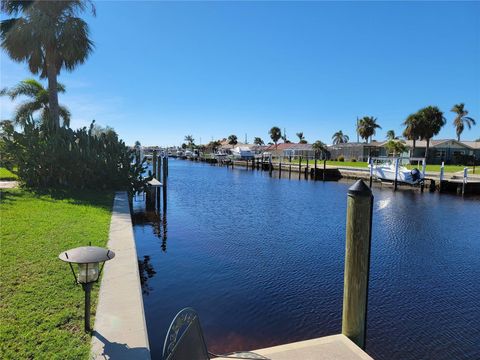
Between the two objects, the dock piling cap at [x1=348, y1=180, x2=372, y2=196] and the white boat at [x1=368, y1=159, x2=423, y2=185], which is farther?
the white boat at [x1=368, y1=159, x2=423, y2=185]

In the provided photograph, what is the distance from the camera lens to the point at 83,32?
65.5 feet

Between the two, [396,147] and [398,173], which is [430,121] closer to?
[396,147]

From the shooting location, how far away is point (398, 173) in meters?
33.3

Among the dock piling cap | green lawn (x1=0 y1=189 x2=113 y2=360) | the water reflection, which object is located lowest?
the water reflection

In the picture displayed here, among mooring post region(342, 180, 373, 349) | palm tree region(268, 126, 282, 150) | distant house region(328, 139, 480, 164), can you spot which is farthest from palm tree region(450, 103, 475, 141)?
mooring post region(342, 180, 373, 349)

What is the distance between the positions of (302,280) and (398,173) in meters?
27.9

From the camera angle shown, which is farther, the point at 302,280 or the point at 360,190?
the point at 302,280

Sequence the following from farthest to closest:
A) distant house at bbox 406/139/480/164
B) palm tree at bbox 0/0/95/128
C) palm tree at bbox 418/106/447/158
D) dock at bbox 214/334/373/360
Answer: distant house at bbox 406/139/480/164 < palm tree at bbox 418/106/447/158 < palm tree at bbox 0/0/95/128 < dock at bbox 214/334/373/360

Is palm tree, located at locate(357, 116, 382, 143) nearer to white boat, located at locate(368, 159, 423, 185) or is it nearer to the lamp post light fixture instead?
white boat, located at locate(368, 159, 423, 185)

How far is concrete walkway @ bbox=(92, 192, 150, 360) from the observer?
3621mm

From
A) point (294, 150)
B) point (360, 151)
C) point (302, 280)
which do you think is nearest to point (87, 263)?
point (302, 280)

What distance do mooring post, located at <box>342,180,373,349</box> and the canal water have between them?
5.38 feet

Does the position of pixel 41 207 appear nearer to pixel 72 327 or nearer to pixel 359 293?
pixel 72 327

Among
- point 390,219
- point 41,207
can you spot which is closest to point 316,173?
point 390,219
